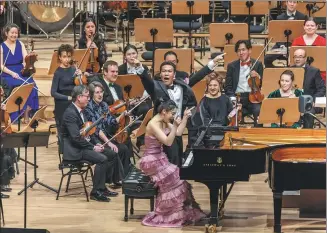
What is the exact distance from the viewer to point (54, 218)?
7664mm

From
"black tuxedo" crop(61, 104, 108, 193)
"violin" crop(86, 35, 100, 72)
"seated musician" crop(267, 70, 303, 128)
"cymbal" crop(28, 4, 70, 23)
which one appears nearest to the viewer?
"black tuxedo" crop(61, 104, 108, 193)

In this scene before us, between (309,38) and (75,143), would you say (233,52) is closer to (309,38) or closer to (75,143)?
(309,38)

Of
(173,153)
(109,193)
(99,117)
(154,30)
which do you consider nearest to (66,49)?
(99,117)

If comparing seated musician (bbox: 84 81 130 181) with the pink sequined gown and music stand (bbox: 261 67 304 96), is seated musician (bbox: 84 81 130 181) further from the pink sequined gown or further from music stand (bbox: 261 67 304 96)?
music stand (bbox: 261 67 304 96)

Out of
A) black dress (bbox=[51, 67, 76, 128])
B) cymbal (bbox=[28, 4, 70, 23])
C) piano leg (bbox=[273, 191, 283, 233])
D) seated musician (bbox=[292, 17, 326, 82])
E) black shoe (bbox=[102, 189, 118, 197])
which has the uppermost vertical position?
cymbal (bbox=[28, 4, 70, 23])

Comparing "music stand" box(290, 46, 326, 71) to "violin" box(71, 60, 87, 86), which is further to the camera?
"music stand" box(290, 46, 326, 71)

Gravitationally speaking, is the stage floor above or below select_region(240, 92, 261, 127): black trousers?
below

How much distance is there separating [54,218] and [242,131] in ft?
5.78

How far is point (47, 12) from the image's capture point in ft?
45.1

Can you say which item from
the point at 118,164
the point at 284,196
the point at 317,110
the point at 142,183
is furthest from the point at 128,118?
the point at 317,110

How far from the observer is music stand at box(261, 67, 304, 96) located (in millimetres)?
9070

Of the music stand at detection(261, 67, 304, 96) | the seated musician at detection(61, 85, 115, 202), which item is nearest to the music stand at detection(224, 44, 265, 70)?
the music stand at detection(261, 67, 304, 96)

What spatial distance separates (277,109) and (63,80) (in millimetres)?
2264

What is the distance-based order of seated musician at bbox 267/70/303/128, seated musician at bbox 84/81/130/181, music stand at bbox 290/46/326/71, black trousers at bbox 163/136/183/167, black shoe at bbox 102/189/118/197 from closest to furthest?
1. black trousers at bbox 163/136/183/167
2. seated musician at bbox 84/81/130/181
3. black shoe at bbox 102/189/118/197
4. seated musician at bbox 267/70/303/128
5. music stand at bbox 290/46/326/71
